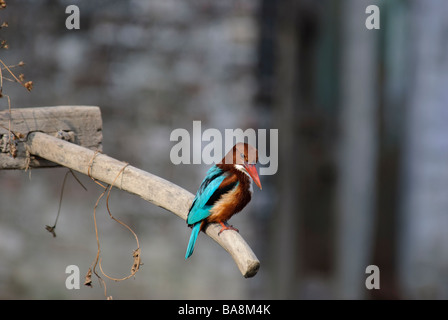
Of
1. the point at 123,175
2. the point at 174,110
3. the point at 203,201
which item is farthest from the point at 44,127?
the point at 174,110

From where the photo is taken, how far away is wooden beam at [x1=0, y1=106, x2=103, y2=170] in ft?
6.75

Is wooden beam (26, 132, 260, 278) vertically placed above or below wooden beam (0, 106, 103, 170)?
below

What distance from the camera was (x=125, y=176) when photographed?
1.93 meters

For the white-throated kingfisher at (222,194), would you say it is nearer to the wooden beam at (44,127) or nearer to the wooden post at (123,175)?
the wooden post at (123,175)

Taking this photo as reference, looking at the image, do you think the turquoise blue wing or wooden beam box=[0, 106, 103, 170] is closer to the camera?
the turquoise blue wing

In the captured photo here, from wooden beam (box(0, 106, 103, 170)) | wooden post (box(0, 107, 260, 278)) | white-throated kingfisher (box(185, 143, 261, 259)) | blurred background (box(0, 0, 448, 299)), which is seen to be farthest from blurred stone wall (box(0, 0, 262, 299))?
white-throated kingfisher (box(185, 143, 261, 259))

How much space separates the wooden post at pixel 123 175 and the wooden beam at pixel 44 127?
2 centimetres

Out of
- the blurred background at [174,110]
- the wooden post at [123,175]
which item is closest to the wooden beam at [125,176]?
the wooden post at [123,175]

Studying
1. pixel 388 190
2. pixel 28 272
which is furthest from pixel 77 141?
pixel 388 190

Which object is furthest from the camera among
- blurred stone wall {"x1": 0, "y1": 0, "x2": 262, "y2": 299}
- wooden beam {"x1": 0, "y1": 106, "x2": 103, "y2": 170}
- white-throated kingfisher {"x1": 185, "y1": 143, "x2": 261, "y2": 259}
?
blurred stone wall {"x1": 0, "y1": 0, "x2": 262, "y2": 299}

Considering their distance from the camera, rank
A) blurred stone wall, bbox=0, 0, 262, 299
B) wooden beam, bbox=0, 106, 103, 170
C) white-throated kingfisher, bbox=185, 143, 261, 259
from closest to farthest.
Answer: white-throated kingfisher, bbox=185, 143, 261, 259 → wooden beam, bbox=0, 106, 103, 170 → blurred stone wall, bbox=0, 0, 262, 299

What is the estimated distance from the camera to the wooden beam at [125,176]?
1862 millimetres

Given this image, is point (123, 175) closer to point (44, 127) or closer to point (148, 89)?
point (44, 127)

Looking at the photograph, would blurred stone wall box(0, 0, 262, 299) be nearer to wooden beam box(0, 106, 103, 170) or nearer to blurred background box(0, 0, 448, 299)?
blurred background box(0, 0, 448, 299)
